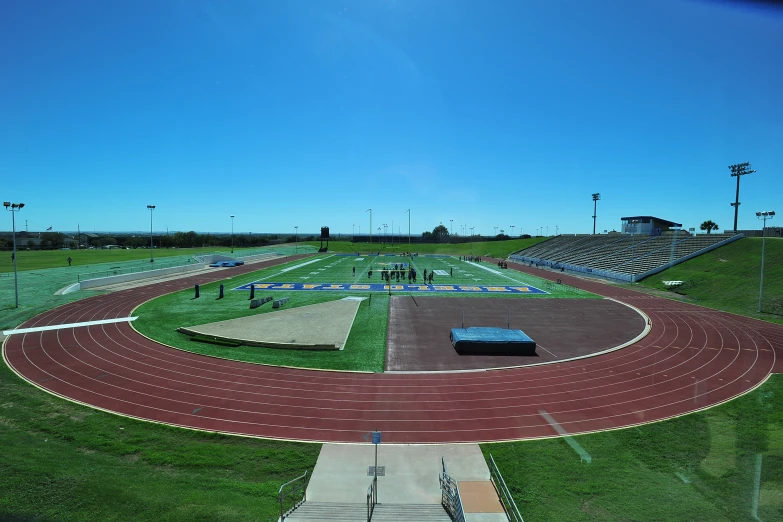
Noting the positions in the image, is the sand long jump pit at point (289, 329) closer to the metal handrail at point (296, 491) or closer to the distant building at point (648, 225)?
the metal handrail at point (296, 491)

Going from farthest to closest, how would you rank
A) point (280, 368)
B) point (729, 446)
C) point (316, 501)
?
point (280, 368)
point (729, 446)
point (316, 501)

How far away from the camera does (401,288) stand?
43531 mm

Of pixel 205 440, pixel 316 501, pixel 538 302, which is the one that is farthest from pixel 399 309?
pixel 316 501

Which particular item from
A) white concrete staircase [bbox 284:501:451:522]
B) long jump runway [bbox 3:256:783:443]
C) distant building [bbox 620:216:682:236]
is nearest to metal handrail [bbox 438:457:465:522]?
white concrete staircase [bbox 284:501:451:522]

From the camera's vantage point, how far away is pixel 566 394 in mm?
15922

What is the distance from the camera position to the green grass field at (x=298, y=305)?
790 inches

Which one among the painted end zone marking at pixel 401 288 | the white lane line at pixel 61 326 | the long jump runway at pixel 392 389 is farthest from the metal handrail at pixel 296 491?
the painted end zone marking at pixel 401 288

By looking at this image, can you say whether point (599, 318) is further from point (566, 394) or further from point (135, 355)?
point (135, 355)

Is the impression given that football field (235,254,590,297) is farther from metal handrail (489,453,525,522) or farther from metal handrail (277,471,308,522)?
metal handrail (277,471,308,522)

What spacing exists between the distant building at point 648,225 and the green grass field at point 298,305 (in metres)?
Result: 34.6

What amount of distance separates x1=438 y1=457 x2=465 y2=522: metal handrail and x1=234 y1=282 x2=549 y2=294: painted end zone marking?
31950 millimetres

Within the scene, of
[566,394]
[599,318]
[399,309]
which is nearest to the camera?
[566,394]

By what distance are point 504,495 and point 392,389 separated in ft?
23.2

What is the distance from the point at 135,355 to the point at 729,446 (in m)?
24.6
